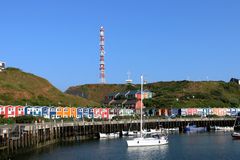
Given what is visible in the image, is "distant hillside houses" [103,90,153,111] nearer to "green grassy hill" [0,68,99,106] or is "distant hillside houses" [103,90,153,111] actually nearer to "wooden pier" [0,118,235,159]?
"green grassy hill" [0,68,99,106]

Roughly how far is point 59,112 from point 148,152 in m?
47.5

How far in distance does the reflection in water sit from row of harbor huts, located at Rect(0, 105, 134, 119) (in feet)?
109

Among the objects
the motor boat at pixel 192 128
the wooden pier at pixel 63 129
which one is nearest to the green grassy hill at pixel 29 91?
the wooden pier at pixel 63 129

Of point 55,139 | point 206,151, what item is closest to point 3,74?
point 55,139

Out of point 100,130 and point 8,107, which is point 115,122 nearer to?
point 100,130

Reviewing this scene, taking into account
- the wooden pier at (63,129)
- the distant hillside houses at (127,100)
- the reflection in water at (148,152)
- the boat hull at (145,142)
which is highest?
the distant hillside houses at (127,100)

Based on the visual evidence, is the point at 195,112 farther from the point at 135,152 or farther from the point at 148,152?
the point at 135,152

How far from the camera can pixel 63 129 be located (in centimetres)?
9206

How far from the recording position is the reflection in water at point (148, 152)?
220 ft

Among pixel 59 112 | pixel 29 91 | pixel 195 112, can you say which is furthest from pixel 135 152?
pixel 195 112

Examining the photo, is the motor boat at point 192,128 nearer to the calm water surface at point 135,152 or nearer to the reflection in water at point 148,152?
the calm water surface at point 135,152

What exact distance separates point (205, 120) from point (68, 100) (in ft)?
153

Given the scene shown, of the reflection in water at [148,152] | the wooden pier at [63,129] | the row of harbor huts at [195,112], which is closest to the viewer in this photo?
the wooden pier at [63,129]

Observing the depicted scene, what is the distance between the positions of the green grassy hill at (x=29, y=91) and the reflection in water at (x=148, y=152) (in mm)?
58890
